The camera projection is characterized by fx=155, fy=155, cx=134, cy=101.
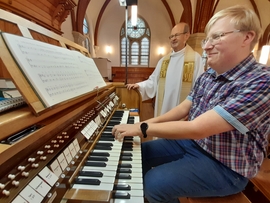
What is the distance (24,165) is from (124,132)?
1.86 ft

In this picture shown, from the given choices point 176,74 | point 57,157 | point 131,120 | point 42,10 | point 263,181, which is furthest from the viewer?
point 42,10

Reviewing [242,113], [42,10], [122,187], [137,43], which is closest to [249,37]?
[242,113]

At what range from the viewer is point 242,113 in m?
0.73

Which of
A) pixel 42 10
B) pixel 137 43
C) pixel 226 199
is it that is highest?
pixel 137 43

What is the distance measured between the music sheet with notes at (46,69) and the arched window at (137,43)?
31.3 feet

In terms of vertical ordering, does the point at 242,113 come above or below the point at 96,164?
above

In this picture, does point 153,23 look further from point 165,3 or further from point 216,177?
point 216,177

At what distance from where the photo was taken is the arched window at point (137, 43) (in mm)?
9906

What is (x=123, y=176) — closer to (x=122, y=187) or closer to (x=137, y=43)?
(x=122, y=187)

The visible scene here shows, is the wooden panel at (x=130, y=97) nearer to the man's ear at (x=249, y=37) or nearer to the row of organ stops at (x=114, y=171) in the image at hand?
the row of organ stops at (x=114, y=171)

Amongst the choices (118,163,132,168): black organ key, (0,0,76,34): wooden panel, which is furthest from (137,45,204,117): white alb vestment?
(0,0,76,34): wooden panel

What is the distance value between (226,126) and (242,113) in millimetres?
93

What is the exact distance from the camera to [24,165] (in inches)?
19.7

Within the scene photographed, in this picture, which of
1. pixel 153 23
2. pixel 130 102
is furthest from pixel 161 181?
pixel 153 23
